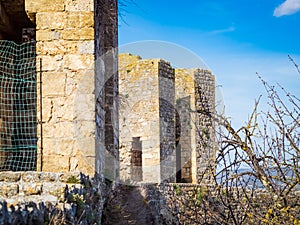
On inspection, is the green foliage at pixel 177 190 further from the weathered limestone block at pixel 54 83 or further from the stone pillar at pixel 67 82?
the weathered limestone block at pixel 54 83

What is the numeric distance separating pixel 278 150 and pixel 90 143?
202cm

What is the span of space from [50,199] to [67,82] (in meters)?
1.92

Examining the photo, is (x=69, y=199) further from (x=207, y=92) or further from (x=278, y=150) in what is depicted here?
(x=207, y=92)

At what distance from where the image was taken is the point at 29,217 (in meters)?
2.95

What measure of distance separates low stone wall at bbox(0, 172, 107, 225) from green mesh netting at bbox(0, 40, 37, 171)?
1.46 metres

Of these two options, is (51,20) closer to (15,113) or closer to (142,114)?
(15,113)

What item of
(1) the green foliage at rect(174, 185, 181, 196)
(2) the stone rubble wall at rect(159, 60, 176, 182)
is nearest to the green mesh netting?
(1) the green foliage at rect(174, 185, 181, 196)

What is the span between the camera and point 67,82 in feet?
17.6

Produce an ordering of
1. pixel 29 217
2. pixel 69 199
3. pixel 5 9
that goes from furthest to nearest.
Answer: pixel 5 9, pixel 69 199, pixel 29 217

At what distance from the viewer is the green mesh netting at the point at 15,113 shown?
6.43 meters

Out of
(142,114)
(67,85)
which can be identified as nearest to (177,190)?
(142,114)

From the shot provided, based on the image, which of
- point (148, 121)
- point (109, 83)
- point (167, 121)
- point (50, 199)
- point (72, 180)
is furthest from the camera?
point (167, 121)

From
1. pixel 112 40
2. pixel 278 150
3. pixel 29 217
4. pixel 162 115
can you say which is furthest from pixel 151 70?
pixel 29 217

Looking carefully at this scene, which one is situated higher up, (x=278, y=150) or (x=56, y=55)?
(x=56, y=55)
